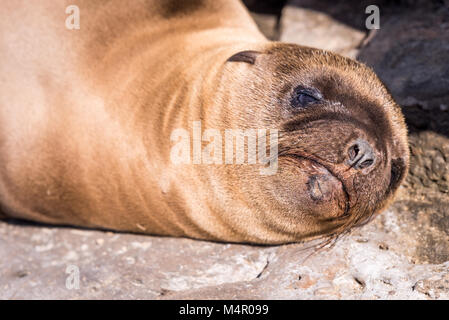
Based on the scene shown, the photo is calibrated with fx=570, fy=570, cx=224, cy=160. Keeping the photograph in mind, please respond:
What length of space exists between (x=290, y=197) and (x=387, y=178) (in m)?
0.55

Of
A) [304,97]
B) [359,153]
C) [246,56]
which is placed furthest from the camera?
[246,56]

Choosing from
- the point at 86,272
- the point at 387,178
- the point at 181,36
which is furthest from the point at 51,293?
the point at 387,178

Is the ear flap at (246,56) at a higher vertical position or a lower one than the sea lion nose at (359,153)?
higher

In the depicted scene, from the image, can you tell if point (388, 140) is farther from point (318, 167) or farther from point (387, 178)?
point (318, 167)

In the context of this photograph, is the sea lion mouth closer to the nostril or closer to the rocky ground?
the nostril

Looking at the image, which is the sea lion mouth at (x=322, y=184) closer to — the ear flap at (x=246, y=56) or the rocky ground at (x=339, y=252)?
the rocky ground at (x=339, y=252)

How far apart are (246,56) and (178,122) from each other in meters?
0.54

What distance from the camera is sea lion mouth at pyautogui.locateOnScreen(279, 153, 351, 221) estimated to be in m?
2.77

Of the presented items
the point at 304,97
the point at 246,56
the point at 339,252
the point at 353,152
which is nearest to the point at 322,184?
the point at 353,152

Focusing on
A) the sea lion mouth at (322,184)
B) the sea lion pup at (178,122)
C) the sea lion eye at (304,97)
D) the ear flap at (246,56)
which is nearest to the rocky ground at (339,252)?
the sea lion pup at (178,122)

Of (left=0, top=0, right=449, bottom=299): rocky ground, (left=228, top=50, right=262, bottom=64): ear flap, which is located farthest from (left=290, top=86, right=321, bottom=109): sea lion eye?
(left=0, top=0, right=449, bottom=299): rocky ground

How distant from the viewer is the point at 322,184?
2785mm

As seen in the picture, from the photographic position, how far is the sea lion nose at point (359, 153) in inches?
107

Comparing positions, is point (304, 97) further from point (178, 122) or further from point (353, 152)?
point (178, 122)
